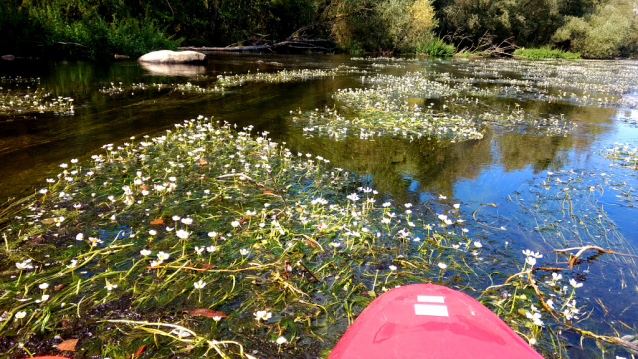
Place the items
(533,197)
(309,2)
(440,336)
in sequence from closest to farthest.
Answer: (440,336) < (533,197) < (309,2)

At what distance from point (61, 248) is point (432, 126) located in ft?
22.1

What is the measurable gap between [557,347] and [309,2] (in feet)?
111

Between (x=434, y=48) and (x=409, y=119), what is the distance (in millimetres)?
30030

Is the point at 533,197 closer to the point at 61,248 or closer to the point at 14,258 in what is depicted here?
the point at 61,248

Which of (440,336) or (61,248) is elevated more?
(440,336)

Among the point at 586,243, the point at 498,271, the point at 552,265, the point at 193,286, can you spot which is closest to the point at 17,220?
the point at 193,286

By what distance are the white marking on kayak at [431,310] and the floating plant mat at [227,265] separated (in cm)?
73

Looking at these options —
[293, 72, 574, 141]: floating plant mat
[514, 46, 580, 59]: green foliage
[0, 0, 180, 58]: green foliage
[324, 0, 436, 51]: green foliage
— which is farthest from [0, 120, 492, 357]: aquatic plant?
[514, 46, 580, 59]: green foliage

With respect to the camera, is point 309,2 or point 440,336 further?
point 309,2

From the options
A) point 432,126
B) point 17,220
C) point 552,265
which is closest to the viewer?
point 552,265

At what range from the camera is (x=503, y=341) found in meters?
1.73

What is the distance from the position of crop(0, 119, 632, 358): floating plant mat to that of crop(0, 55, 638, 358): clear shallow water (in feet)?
0.96

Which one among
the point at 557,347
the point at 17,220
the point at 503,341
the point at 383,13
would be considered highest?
the point at 383,13

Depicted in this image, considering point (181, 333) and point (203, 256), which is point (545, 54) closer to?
point (203, 256)
